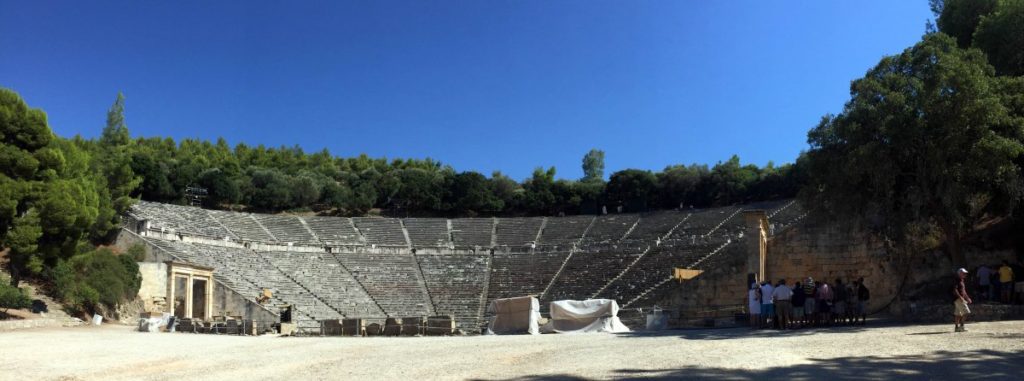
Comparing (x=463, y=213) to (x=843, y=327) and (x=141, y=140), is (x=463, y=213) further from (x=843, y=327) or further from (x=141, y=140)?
(x=843, y=327)

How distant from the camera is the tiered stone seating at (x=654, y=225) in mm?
51844

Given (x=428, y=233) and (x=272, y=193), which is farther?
(x=272, y=193)

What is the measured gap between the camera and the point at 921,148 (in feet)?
58.6

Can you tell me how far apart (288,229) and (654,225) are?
81.6ft

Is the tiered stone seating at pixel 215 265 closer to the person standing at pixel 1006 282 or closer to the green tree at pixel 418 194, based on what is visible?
the person standing at pixel 1006 282

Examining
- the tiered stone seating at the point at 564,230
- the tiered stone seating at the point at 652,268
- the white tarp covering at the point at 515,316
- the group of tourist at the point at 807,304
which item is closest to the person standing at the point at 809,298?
the group of tourist at the point at 807,304

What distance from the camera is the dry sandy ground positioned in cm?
920

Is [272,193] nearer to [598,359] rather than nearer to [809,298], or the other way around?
[809,298]

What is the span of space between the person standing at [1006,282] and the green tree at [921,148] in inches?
45.7

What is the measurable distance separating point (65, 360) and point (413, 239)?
135 ft

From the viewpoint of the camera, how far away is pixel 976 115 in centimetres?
1656

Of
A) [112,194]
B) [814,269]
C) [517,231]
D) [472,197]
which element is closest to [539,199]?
[472,197]

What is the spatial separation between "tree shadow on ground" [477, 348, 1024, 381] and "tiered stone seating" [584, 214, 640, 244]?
134 ft

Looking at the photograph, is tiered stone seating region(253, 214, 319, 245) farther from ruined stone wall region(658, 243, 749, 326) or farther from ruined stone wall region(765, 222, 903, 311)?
ruined stone wall region(765, 222, 903, 311)
